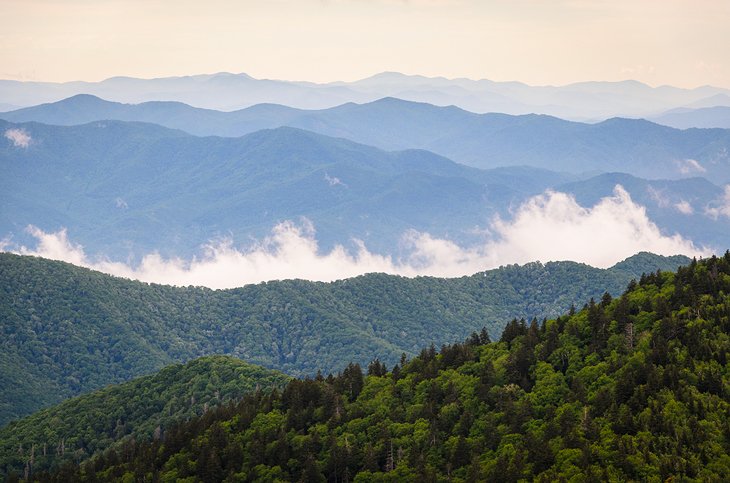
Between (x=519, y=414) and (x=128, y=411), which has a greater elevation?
(x=128, y=411)

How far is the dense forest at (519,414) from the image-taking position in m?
80.6

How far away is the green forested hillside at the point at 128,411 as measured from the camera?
147250mm

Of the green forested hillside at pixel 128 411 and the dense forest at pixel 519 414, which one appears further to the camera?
the green forested hillside at pixel 128 411

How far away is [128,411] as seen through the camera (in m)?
158

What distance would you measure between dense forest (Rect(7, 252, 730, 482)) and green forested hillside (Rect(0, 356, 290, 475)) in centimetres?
2587

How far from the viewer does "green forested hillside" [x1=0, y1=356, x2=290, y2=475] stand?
147250 mm

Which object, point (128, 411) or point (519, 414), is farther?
point (128, 411)

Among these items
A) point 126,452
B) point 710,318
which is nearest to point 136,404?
point 126,452

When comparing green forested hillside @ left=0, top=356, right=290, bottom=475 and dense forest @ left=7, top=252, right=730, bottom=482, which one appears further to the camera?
green forested hillside @ left=0, top=356, right=290, bottom=475

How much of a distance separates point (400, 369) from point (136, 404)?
186ft

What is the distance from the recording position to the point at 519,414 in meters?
92.1

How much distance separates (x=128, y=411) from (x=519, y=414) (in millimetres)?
82425

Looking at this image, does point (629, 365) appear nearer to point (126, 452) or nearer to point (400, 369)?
point (400, 369)

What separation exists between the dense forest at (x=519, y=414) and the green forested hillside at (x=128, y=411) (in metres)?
25.9
